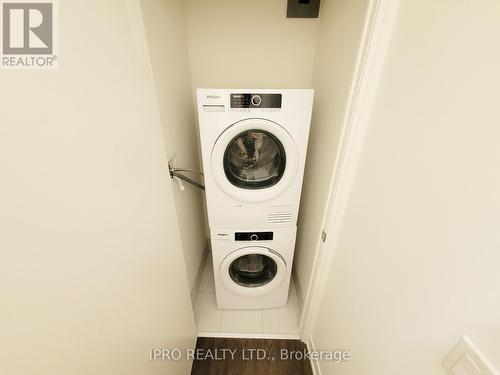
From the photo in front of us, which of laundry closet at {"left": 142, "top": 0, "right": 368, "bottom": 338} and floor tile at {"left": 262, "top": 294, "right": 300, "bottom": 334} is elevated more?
laundry closet at {"left": 142, "top": 0, "right": 368, "bottom": 338}

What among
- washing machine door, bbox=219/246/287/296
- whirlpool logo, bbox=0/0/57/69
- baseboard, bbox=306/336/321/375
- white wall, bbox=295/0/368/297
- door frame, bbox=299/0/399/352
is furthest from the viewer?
washing machine door, bbox=219/246/287/296

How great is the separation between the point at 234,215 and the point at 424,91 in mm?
1015

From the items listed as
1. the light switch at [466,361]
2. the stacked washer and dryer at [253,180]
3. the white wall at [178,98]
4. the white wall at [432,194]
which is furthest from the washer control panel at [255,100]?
the light switch at [466,361]

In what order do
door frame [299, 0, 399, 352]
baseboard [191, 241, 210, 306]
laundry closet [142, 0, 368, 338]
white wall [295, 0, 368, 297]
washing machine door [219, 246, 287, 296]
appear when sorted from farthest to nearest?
baseboard [191, 241, 210, 306]
washing machine door [219, 246, 287, 296]
laundry closet [142, 0, 368, 338]
white wall [295, 0, 368, 297]
door frame [299, 0, 399, 352]

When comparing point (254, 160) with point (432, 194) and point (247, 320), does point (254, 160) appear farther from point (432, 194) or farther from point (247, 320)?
point (247, 320)

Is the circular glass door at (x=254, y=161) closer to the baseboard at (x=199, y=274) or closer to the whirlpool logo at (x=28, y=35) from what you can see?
the whirlpool logo at (x=28, y=35)

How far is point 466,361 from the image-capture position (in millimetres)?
421

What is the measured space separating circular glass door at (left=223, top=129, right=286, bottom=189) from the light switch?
0.95 m

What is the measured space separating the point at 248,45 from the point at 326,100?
0.69 metres

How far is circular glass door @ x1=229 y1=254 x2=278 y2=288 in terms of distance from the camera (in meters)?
1.58

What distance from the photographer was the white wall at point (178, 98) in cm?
92

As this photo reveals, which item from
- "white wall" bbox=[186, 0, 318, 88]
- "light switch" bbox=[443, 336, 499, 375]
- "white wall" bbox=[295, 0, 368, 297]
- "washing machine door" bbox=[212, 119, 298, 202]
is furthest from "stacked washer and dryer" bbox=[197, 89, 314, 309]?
"light switch" bbox=[443, 336, 499, 375]

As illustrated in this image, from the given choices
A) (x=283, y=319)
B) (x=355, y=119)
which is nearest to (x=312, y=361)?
(x=283, y=319)

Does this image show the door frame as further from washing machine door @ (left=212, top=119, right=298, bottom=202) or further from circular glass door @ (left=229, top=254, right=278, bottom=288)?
circular glass door @ (left=229, top=254, right=278, bottom=288)
